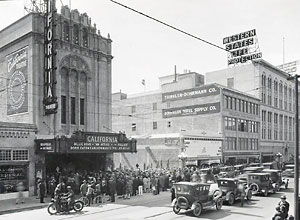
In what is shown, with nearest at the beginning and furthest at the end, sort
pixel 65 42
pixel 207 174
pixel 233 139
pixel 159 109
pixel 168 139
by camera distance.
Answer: pixel 65 42, pixel 207 174, pixel 168 139, pixel 233 139, pixel 159 109

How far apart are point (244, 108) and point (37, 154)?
36.9 meters

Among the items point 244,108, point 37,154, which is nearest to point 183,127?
point 244,108

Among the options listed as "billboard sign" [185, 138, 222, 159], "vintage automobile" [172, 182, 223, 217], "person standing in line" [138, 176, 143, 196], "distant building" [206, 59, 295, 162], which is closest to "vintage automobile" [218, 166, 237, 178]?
"billboard sign" [185, 138, 222, 159]

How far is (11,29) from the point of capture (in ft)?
91.2

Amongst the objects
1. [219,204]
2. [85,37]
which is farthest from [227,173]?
[85,37]

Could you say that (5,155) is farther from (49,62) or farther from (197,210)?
(197,210)

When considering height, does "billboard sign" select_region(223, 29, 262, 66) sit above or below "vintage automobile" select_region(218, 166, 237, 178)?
above

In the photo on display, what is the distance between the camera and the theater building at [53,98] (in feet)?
77.0

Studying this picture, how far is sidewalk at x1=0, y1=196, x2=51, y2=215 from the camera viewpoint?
19.0 meters

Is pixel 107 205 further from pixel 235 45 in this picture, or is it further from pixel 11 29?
pixel 235 45

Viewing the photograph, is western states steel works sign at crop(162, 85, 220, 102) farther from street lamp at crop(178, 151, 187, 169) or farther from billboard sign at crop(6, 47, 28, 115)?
billboard sign at crop(6, 47, 28, 115)

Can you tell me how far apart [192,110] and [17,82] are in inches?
1132

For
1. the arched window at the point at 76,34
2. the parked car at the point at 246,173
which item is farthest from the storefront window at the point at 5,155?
the parked car at the point at 246,173

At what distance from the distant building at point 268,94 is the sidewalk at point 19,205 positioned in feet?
148
